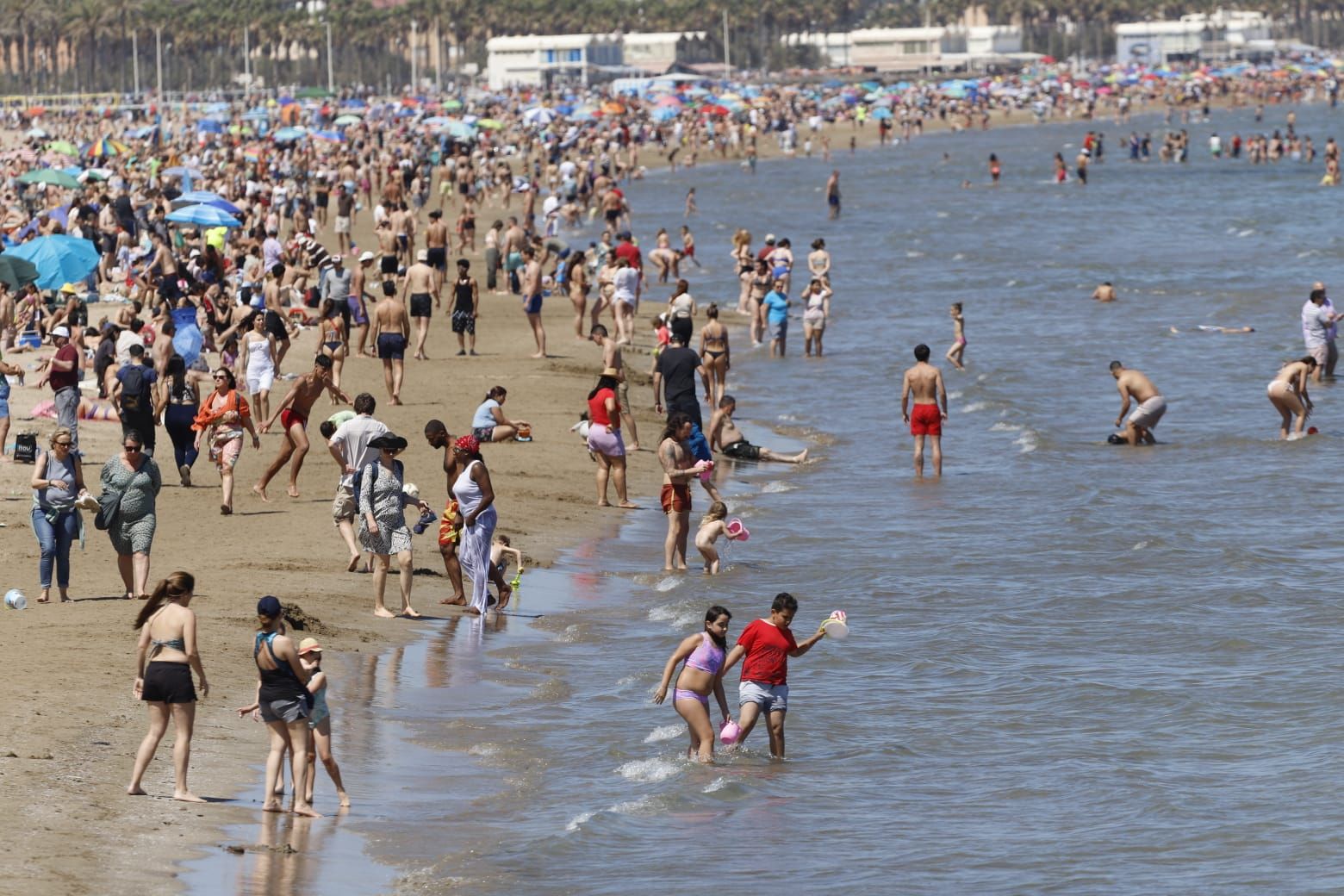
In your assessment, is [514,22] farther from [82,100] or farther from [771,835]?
[771,835]

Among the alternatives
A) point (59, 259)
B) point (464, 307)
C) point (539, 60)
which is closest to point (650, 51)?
point (539, 60)

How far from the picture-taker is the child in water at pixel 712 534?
17.5 meters

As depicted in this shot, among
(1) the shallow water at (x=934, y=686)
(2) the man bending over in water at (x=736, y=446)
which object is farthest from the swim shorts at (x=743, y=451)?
(1) the shallow water at (x=934, y=686)

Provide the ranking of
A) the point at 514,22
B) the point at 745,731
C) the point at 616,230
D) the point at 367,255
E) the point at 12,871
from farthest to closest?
the point at 514,22
the point at 616,230
the point at 367,255
the point at 745,731
the point at 12,871

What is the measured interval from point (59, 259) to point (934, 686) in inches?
721

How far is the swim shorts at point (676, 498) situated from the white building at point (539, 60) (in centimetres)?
13658

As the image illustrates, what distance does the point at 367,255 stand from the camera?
1131 inches

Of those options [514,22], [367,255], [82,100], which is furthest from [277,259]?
[514,22]

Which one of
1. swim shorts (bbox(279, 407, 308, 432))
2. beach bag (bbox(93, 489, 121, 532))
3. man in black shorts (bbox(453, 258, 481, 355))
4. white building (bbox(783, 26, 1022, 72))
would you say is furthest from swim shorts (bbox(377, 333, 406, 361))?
white building (bbox(783, 26, 1022, 72))

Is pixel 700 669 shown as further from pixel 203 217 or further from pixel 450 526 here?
pixel 203 217

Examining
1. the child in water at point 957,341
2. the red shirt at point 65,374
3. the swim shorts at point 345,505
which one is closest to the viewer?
the swim shorts at point 345,505

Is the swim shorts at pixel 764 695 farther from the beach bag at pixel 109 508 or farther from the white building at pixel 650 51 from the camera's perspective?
the white building at pixel 650 51

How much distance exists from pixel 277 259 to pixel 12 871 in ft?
76.6

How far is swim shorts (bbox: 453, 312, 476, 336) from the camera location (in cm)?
2800
